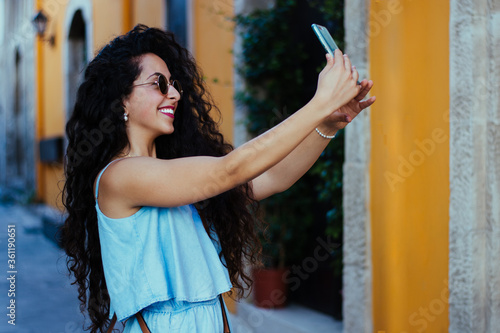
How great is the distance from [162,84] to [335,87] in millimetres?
647

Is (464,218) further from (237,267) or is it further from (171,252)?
(171,252)

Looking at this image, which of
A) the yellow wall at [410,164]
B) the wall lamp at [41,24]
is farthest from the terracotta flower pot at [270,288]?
the wall lamp at [41,24]

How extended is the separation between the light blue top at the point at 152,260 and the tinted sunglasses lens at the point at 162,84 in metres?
0.37

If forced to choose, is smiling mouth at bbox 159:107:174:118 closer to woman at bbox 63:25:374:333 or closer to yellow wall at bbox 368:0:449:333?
woman at bbox 63:25:374:333

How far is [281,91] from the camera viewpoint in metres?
4.52

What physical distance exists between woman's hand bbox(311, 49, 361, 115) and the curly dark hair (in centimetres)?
69

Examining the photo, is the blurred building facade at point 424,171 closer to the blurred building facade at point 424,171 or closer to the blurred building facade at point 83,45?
the blurred building facade at point 424,171

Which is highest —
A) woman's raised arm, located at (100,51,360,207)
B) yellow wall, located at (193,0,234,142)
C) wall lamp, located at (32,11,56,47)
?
wall lamp, located at (32,11,56,47)

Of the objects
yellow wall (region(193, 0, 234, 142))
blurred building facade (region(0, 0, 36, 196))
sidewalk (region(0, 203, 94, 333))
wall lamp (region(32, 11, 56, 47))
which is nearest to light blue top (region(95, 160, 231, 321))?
sidewalk (region(0, 203, 94, 333))

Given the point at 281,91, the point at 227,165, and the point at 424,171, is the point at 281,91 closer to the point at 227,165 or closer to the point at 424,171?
the point at 424,171

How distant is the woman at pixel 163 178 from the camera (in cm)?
143

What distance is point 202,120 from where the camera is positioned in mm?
2244

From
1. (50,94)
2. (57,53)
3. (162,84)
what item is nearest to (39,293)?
(162,84)

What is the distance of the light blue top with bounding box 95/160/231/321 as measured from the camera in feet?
5.16
